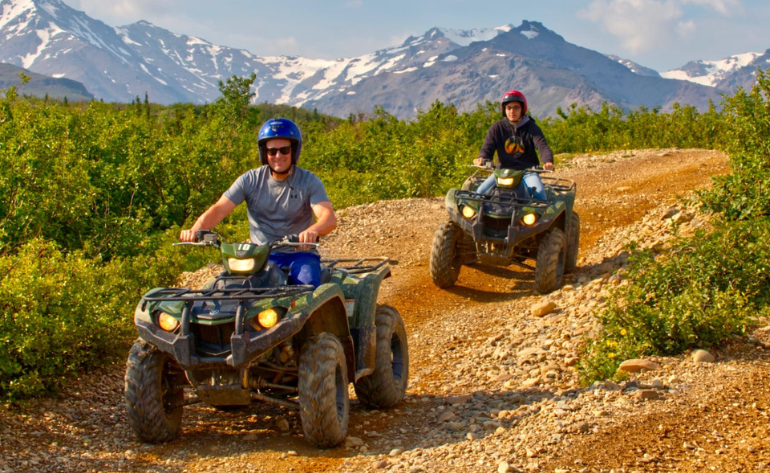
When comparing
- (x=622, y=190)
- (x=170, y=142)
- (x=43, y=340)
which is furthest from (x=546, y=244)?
(x=170, y=142)

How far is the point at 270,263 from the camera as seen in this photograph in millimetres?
5215

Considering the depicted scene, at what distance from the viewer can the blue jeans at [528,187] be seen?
10070 millimetres

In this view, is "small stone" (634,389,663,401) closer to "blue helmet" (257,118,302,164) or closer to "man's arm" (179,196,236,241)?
"blue helmet" (257,118,302,164)

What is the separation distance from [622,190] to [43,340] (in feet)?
44.1

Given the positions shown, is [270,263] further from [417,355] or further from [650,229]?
[650,229]

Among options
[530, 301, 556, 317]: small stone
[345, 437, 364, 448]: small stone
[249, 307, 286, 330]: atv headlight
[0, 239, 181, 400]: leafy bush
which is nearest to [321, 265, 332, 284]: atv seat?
[249, 307, 286, 330]: atv headlight

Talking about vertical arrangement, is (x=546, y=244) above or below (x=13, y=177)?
below

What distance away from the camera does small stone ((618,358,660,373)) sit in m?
6.37

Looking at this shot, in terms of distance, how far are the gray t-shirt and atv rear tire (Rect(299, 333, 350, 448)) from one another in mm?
1150

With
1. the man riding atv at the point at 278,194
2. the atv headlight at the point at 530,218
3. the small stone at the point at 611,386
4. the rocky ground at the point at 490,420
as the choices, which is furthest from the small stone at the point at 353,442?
the atv headlight at the point at 530,218

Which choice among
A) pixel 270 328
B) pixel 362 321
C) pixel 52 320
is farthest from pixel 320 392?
pixel 52 320

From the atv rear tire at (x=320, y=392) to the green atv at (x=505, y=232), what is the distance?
16.5 feet

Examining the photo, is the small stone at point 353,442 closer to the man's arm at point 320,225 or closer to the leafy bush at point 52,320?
the man's arm at point 320,225

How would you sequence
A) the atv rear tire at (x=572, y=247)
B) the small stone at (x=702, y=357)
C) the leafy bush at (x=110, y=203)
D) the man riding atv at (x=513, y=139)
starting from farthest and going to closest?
the atv rear tire at (x=572, y=247)
the man riding atv at (x=513, y=139)
the small stone at (x=702, y=357)
the leafy bush at (x=110, y=203)
